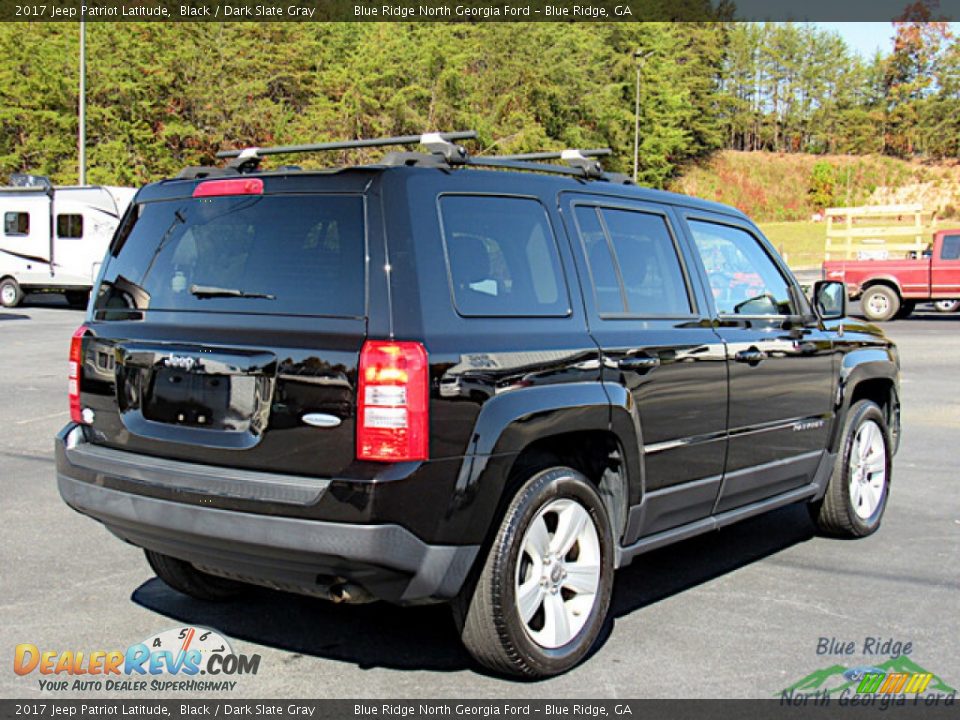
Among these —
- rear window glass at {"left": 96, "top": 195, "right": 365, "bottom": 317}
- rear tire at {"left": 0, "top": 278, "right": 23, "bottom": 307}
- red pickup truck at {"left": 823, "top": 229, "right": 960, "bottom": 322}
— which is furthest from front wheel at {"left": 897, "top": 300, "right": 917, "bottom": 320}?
rear window glass at {"left": 96, "top": 195, "right": 365, "bottom": 317}

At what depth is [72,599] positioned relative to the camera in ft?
16.5

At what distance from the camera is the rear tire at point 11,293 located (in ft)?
92.3

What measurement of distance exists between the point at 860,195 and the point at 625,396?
8351 cm

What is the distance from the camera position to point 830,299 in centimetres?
639

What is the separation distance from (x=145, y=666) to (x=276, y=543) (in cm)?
103

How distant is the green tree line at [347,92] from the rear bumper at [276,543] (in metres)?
38.6

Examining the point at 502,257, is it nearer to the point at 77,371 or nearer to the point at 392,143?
the point at 392,143

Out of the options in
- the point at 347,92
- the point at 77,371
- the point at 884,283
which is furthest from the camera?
the point at 347,92

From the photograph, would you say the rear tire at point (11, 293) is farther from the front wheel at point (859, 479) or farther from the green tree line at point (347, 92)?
the front wheel at point (859, 479)

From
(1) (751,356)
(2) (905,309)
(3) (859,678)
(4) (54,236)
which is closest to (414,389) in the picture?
(3) (859,678)

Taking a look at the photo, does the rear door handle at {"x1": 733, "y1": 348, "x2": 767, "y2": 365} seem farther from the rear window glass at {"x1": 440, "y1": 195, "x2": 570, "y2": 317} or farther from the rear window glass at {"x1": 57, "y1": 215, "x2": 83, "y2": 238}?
the rear window glass at {"x1": 57, "y1": 215, "x2": 83, "y2": 238}

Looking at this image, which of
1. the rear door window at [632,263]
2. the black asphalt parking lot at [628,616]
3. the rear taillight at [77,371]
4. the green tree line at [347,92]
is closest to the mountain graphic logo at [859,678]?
the black asphalt parking lot at [628,616]

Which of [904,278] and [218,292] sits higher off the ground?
[218,292]

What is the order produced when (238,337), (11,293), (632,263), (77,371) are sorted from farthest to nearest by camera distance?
(11,293) → (632,263) → (77,371) → (238,337)
